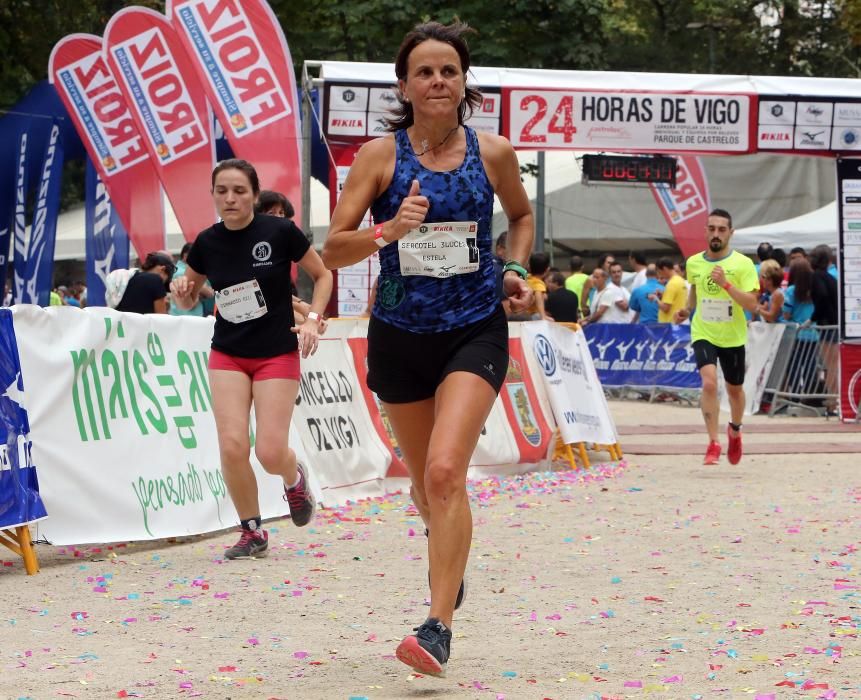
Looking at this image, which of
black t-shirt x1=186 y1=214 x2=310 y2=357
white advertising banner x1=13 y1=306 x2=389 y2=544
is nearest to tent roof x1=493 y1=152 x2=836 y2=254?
white advertising banner x1=13 y1=306 x2=389 y2=544

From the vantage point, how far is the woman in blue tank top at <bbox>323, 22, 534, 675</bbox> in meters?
4.68

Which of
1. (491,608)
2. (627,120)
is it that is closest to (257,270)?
(491,608)

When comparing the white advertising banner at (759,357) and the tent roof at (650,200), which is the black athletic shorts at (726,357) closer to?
the white advertising banner at (759,357)

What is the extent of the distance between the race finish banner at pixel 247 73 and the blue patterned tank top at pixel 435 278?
30.6 feet

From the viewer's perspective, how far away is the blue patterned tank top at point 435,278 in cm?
480

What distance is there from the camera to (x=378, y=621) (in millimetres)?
5781

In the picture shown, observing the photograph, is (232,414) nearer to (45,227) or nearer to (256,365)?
(256,365)

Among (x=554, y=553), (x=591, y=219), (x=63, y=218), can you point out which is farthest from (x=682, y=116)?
(x=63, y=218)

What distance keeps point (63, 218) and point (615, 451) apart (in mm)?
23979

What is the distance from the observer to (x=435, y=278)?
15.7ft

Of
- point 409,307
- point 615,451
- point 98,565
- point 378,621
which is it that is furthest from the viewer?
point 615,451

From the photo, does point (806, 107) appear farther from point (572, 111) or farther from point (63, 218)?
point (63, 218)

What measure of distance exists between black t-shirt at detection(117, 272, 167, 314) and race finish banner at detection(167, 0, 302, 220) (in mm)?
3492

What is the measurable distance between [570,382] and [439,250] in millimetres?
8148
